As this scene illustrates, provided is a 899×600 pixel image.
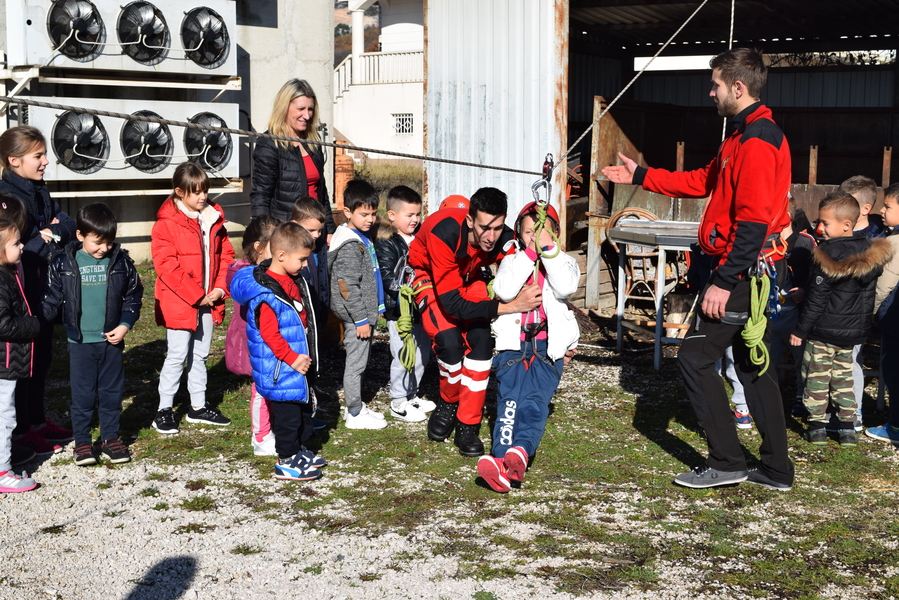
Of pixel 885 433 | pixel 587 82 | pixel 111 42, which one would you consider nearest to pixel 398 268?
pixel 885 433

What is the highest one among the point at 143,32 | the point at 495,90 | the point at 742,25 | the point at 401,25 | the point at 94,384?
the point at 401,25

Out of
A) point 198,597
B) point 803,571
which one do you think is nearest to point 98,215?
point 198,597

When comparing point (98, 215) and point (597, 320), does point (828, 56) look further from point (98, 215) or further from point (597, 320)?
point (98, 215)

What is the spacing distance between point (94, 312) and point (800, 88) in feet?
43.9

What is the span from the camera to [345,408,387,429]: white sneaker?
5699mm

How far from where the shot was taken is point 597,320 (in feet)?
30.8

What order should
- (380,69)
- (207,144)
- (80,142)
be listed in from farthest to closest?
1. (380,69)
2. (207,144)
3. (80,142)

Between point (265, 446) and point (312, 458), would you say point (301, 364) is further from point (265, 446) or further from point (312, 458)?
point (265, 446)

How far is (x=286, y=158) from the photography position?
19.4ft

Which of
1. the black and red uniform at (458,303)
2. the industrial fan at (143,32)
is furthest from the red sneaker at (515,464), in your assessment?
the industrial fan at (143,32)

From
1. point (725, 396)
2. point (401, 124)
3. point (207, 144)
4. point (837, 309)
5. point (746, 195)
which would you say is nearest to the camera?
point (746, 195)

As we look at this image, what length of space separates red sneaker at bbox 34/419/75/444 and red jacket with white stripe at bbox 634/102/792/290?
3783 mm

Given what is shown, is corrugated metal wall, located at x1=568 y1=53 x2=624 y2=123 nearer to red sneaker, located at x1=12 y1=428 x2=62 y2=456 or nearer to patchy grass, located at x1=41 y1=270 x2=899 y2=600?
patchy grass, located at x1=41 y1=270 x2=899 y2=600

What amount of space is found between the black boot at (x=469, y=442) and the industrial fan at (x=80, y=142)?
7.76 m
